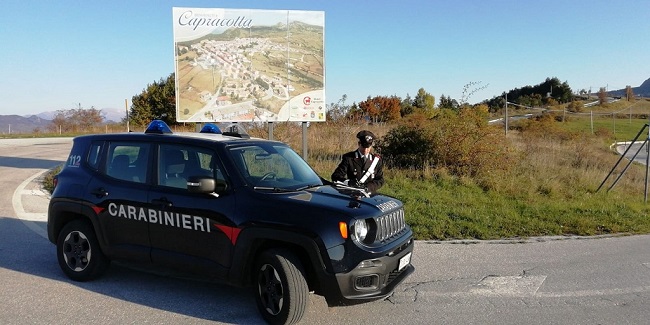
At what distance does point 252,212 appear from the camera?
4016 millimetres

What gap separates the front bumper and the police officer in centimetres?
239

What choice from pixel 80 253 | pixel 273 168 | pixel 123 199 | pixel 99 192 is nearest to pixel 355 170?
pixel 273 168

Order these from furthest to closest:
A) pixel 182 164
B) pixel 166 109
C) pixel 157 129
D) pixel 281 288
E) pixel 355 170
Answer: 1. pixel 166 109
2. pixel 355 170
3. pixel 157 129
4. pixel 182 164
5. pixel 281 288

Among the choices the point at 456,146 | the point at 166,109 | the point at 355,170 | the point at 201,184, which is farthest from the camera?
the point at 166,109

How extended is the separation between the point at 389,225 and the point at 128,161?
2823 mm

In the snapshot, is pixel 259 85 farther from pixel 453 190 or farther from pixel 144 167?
pixel 144 167

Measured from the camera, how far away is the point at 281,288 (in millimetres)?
3881

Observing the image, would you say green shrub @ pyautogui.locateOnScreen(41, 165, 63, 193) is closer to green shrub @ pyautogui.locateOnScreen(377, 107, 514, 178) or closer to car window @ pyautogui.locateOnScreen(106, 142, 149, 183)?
car window @ pyautogui.locateOnScreen(106, 142, 149, 183)

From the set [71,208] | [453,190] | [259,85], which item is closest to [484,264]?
[71,208]

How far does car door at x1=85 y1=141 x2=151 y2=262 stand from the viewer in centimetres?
461

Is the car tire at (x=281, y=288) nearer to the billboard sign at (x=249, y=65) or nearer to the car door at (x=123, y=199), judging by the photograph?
the car door at (x=123, y=199)

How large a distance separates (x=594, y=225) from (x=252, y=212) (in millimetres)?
7216

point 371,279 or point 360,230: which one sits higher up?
point 360,230

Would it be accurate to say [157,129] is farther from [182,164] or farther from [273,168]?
[273,168]
